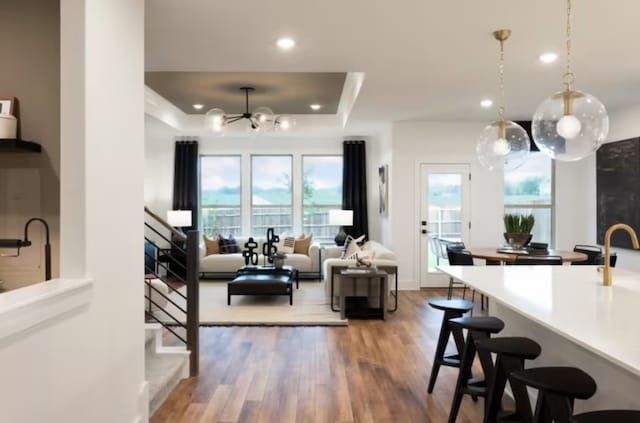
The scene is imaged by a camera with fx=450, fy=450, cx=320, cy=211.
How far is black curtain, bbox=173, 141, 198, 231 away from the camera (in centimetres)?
853

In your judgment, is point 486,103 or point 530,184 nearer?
point 486,103

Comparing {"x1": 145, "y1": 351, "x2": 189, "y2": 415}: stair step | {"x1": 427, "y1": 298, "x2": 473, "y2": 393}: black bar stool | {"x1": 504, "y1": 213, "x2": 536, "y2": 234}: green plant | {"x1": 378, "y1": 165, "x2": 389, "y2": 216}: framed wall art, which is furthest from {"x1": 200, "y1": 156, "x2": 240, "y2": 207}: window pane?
{"x1": 427, "y1": 298, "x2": 473, "y2": 393}: black bar stool

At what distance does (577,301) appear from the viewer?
2143 mm

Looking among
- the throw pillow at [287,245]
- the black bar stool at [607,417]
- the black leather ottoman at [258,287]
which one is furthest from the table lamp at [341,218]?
the black bar stool at [607,417]

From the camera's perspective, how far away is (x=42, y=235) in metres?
2.56

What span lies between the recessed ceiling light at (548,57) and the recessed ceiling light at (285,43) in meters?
2.14

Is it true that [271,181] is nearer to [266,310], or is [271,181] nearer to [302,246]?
[302,246]

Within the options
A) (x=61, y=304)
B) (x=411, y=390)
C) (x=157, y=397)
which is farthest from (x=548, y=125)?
(x=157, y=397)

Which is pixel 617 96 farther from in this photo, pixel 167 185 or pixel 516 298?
pixel 167 185

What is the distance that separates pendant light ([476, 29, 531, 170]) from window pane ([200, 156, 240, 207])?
6.19 m

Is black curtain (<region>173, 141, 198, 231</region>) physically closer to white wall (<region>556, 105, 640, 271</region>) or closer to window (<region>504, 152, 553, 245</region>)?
window (<region>504, 152, 553, 245</region>)

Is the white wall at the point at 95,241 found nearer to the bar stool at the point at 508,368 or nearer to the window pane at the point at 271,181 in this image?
the bar stool at the point at 508,368

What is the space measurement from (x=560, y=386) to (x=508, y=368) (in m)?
0.66

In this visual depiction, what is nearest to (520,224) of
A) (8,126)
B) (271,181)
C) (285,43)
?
(285,43)
